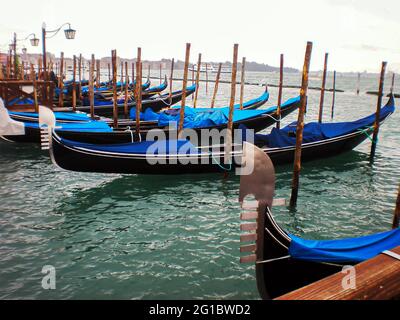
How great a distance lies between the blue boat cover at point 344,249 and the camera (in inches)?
122

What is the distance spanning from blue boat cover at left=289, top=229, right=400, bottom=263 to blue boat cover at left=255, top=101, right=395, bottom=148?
5299 mm

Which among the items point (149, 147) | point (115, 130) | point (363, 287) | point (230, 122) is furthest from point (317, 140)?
point (363, 287)

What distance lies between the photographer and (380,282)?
54.3 inches

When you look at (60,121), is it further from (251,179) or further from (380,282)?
(380,282)

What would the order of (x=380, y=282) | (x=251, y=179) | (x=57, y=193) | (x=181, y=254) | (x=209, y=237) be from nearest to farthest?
(x=380, y=282), (x=251, y=179), (x=181, y=254), (x=209, y=237), (x=57, y=193)

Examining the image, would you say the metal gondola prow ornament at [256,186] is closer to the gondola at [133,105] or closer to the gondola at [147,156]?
the gondola at [147,156]

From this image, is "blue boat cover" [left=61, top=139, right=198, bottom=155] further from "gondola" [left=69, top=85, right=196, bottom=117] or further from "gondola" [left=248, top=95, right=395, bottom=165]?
"gondola" [left=69, top=85, right=196, bottom=117]

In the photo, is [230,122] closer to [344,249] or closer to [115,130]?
[115,130]

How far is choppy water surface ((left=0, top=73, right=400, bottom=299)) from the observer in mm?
4180

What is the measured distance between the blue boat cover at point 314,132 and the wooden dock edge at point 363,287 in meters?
7.09

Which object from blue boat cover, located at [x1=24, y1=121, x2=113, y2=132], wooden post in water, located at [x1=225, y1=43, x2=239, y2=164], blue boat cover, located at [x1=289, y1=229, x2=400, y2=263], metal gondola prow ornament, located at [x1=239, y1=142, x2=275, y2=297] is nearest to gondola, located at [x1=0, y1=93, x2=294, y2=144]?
blue boat cover, located at [x1=24, y1=121, x2=113, y2=132]

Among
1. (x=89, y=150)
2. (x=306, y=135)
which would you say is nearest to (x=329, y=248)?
(x=89, y=150)

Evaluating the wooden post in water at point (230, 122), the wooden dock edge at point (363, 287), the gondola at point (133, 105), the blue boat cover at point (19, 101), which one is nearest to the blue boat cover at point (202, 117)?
the wooden post in water at point (230, 122)
